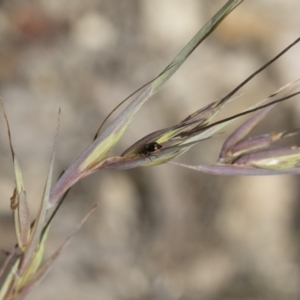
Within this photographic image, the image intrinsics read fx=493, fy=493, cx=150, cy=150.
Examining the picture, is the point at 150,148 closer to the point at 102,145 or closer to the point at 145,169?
the point at 102,145

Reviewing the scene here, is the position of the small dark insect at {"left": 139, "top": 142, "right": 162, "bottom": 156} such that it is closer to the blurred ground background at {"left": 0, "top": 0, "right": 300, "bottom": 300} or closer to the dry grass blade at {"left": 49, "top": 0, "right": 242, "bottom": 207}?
the dry grass blade at {"left": 49, "top": 0, "right": 242, "bottom": 207}

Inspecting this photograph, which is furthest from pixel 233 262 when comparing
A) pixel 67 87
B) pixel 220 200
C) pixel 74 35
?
pixel 74 35

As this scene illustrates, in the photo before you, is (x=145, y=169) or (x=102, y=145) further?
(x=145, y=169)

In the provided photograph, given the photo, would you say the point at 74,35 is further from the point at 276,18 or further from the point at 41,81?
the point at 276,18

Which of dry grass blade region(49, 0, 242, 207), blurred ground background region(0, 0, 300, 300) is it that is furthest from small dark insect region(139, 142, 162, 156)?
blurred ground background region(0, 0, 300, 300)

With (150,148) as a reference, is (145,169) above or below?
above

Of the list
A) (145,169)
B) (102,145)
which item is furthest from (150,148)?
(145,169)

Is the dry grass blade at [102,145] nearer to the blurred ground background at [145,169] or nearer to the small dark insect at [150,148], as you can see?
the small dark insect at [150,148]
